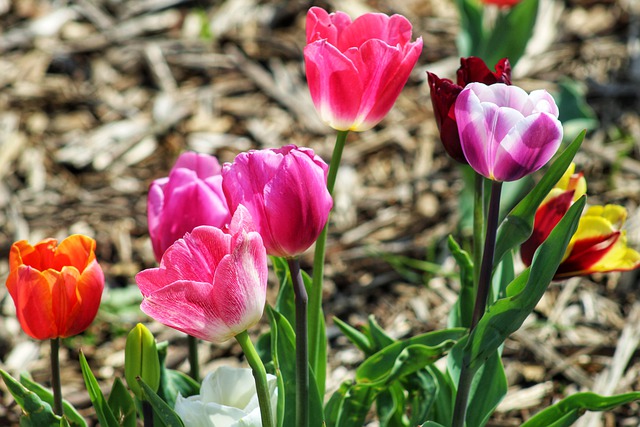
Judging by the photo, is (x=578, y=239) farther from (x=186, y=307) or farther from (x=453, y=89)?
(x=186, y=307)

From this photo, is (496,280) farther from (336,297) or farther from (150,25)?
(150,25)

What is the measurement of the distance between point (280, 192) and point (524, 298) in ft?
1.10

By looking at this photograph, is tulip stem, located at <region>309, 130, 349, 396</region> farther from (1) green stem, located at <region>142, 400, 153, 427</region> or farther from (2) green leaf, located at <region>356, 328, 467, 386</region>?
(1) green stem, located at <region>142, 400, 153, 427</region>

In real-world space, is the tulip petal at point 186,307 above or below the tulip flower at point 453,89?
below

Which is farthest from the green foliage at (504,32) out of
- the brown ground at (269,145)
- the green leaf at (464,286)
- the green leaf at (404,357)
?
the green leaf at (404,357)

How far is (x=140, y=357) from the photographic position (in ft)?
3.82

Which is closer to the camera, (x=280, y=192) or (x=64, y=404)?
(x=280, y=192)

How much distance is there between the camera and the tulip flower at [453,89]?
1157 mm

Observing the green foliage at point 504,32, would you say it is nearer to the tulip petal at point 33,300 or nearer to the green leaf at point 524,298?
the green leaf at point 524,298

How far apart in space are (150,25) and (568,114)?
1.64m

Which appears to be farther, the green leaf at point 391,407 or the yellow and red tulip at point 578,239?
the green leaf at point 391,407

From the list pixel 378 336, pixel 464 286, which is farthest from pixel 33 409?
pixel 464 286

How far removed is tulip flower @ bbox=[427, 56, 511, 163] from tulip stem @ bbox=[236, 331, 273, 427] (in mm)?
374

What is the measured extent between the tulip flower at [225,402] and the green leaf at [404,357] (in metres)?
0.18
